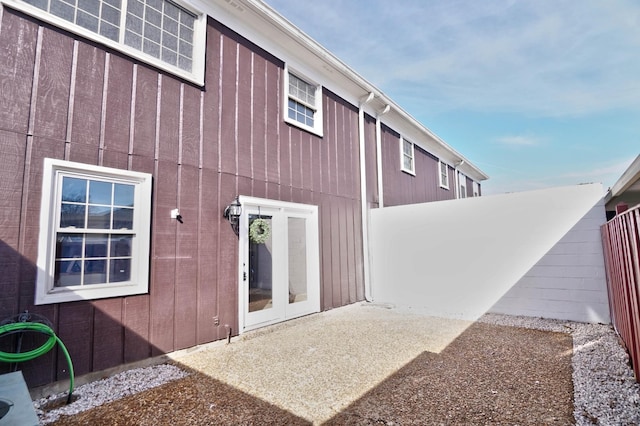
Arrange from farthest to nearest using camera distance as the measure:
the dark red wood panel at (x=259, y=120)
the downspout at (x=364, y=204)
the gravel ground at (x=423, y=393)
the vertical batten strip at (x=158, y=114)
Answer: the downspout at (x=364, y=204), the dark red wood panel at (x=259, y=120), the vertical batten strip at (x=158, y=114), the gravel ground at (x=423, y=393)

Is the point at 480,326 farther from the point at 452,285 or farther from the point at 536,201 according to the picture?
the point at 536,201

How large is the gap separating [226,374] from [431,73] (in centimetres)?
1195

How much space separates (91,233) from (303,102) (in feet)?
14.5

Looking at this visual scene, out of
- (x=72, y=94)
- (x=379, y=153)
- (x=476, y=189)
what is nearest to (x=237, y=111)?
(x=72, y=94)

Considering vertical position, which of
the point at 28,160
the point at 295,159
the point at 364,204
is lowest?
the point at 28,160

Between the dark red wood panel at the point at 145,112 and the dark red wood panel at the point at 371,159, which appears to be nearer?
the dark red wood panel at the point at 145,112

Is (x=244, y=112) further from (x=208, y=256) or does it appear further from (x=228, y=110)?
(x=208, y=256)

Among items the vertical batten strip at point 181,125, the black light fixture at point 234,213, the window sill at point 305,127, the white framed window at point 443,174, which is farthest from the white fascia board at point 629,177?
the white framed window at point 443,174

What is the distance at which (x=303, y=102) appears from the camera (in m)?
6.30

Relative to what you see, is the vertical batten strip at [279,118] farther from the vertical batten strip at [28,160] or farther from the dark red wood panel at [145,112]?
the vertical batten strip at [28,160]

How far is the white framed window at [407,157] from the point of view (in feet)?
31.1

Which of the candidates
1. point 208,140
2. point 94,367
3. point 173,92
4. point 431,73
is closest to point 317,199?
point 208,140

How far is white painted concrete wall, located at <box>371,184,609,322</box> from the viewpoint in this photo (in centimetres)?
511

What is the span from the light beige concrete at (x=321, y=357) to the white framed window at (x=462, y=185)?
1001 cm
